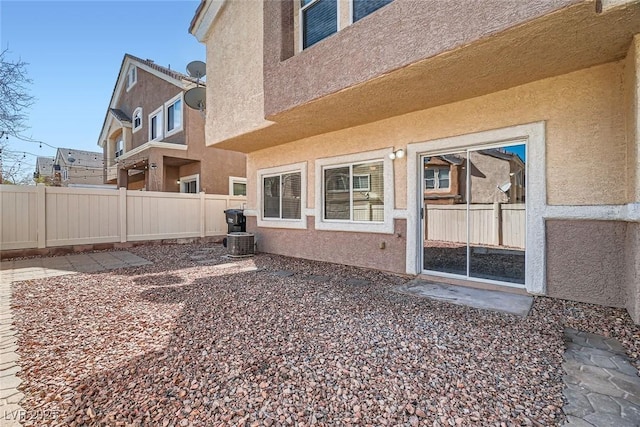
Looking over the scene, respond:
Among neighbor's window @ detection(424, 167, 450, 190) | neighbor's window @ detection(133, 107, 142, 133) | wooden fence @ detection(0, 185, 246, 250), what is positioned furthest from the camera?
neighbor's window @ detection(133, 107, 142, 133)

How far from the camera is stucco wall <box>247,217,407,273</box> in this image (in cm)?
648

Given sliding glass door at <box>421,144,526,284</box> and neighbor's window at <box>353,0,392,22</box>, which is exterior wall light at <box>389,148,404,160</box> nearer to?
sliding glass door at <box>421,144,526,284</box>

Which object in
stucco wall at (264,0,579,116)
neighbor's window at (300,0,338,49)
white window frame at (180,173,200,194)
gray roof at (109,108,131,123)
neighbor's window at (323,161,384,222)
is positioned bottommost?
neighbor's window at (323,161,384,222)

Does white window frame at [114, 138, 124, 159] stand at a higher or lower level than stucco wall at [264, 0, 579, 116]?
higher

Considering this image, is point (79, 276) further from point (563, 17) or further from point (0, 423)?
point (563, 17)

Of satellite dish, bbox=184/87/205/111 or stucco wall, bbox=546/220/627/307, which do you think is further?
satellite dish, bbox=184/87/205/111

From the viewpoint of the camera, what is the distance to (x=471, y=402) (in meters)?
2.25

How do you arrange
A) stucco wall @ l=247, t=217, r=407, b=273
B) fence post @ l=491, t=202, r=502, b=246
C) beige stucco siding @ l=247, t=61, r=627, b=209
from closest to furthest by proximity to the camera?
beige stucco siding @ l=247, t=61, r=627, b=209
stucco wall @ l=247, t=217, r=407, b=273
fence post @ l=491, t=202, r=502, b=246

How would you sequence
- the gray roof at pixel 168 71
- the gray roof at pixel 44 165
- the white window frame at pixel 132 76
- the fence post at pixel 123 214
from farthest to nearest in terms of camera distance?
the gray roof at pixel 44 165, the white window frame at pixel 132 76, the gray roof at pixel 168 71, the fence post at pixel 123 214

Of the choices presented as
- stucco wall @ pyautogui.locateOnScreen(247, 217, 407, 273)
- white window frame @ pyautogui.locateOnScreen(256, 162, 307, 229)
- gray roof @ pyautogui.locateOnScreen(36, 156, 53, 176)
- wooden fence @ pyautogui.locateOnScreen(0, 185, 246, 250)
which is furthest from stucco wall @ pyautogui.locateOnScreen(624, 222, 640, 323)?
gray roof @ pyautogui.locateOnScreen(36, 156, 53, 176)

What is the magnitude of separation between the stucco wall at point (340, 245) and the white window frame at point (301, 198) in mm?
178

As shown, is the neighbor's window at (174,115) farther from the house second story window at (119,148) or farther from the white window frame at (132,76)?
the house second story window at (119,148)

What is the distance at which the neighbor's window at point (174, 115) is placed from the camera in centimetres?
1411

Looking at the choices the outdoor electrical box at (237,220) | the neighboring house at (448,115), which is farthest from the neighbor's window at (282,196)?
the outdoor electrical box at (237,220)
